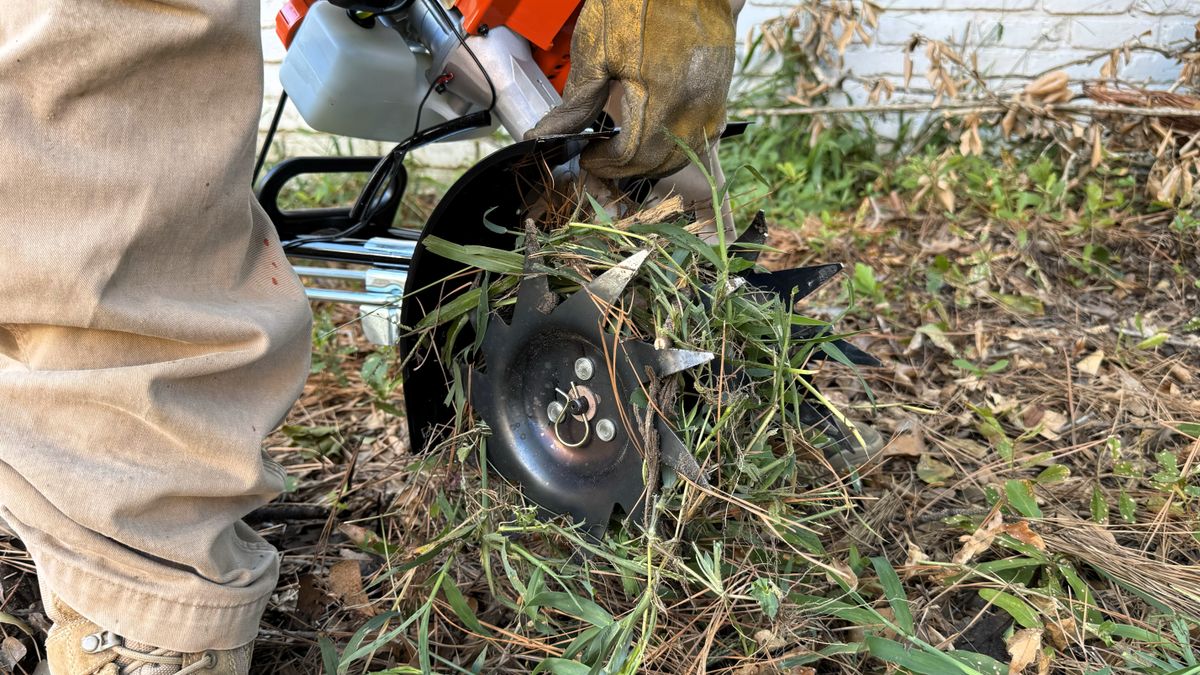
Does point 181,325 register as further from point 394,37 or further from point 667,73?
point 394,37

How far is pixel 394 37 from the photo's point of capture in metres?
1.78

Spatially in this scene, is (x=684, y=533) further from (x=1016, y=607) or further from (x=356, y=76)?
(x=356, y=76)

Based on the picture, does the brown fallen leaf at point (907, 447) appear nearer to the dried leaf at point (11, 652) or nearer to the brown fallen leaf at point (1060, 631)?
the brown fallen leaf at point (1060, 631)

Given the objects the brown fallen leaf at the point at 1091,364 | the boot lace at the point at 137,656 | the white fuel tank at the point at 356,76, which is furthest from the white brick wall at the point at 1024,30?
the boot lace at the point at 137,656

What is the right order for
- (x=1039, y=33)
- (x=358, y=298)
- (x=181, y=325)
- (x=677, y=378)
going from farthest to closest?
1. (x=1039, y=33)
2. (x=358, y=298)
3. (x=677, y=378)
4. (x=181, y=325)

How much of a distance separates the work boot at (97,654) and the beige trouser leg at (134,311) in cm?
3

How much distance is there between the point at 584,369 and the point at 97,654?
683mm

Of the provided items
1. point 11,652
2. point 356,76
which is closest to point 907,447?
point 356,76

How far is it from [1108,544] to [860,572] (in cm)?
40

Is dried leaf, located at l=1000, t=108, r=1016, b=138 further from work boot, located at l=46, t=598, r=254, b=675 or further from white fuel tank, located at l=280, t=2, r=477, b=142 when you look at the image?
work boot, located at l=46, t=598, r=254, b=675

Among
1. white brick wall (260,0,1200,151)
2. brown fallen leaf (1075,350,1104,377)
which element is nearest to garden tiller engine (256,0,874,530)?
brown fallen leaf (1075,350,1104,377)

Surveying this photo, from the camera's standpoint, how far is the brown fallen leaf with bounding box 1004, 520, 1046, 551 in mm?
1305

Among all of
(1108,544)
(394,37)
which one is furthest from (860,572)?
(394,37)

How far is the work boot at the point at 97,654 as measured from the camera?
1.09 metres
